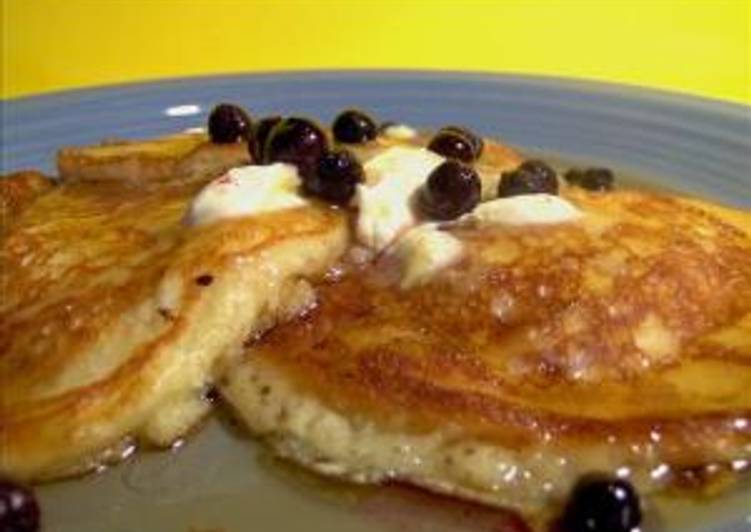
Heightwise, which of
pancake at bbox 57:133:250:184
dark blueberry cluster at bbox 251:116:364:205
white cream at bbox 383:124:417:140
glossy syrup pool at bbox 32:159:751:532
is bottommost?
glossy syrup pool at bbox 32:159:751:532

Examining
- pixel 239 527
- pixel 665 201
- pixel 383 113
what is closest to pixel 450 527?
pixel 239 527

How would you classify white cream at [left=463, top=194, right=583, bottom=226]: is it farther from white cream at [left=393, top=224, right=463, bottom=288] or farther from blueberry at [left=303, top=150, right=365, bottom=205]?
blueberry at [left=303, top=150, right=365, bottom=205]

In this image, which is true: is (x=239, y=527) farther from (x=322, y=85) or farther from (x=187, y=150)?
(x=322, y=85)

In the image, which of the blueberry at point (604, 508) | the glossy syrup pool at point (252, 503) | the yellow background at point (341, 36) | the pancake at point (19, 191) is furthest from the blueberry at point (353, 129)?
the yellow background at point (341, 36)

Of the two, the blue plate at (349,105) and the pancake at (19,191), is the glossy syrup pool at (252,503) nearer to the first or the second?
the blue plate at (349,105)

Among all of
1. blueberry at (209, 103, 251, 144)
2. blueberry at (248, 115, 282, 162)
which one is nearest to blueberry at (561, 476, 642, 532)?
blueberry at (248, 115, 282, 162)

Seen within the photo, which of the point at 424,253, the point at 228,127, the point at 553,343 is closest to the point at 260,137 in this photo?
the point at 228,127
